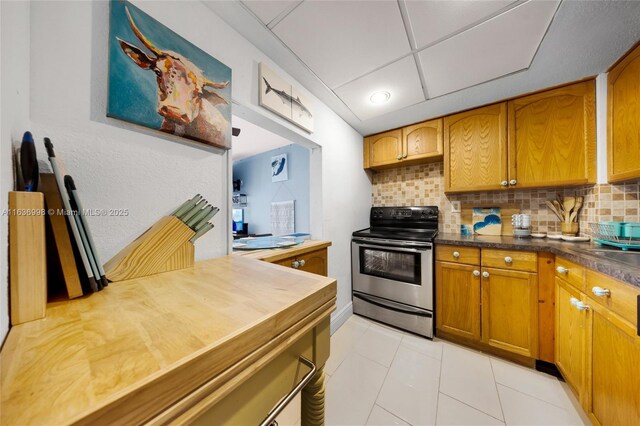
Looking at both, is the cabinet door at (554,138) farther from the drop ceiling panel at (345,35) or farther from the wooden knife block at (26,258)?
the wooden knife block at (26,258)

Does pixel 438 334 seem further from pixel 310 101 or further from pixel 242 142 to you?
pixel 242 142

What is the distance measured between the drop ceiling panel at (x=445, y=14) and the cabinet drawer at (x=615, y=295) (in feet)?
4.12

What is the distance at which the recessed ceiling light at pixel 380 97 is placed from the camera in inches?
64.8

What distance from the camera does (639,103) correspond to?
1163 millimetres

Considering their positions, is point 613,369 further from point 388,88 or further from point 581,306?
point 388,88

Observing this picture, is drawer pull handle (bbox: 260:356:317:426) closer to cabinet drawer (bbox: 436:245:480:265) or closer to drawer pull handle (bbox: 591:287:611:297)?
drawer pull handle (bbox: 591:287:611:297)

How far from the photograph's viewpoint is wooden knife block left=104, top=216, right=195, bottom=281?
662 mm

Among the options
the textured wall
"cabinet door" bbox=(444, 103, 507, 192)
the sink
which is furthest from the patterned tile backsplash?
the textured wall

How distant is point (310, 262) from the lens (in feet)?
4.67

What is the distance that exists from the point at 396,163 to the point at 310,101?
1.15 m

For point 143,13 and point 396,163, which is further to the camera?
point 396,163

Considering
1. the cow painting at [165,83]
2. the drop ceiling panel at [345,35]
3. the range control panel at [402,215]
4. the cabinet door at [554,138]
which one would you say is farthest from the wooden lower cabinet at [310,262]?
the cabinet door at [554,138]

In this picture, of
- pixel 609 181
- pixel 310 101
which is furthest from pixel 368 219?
pixel 609 181

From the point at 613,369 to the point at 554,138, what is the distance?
1501 mm
